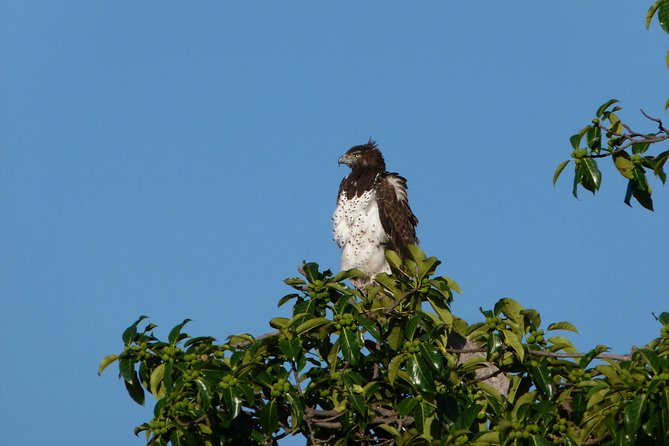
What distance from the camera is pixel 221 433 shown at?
Result: 7410 millimetres

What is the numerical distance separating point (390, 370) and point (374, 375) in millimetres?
568

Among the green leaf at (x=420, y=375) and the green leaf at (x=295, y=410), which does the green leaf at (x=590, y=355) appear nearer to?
the green leaf at (x=420, y=375)

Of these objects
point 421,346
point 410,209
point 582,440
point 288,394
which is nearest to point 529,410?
point 582,440

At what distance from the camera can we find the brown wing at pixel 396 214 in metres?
12.0

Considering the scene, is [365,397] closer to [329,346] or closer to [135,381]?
[329,346]

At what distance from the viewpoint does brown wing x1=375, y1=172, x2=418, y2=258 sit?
11977mm

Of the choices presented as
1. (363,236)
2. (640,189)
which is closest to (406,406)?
(640,189)

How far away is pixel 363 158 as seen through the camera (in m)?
12.8

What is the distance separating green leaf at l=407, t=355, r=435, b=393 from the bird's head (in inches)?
235

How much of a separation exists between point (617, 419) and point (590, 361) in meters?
0.60

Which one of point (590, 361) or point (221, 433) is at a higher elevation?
point (221, 433)

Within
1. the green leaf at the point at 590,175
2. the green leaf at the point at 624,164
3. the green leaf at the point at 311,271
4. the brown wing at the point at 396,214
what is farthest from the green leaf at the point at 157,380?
the brown wing at the point at 396,214

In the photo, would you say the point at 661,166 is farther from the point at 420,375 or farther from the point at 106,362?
the point at 106,362

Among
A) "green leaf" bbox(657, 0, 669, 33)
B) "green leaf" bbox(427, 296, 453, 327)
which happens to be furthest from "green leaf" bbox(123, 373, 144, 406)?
"green leaf" bbox(657, 0, 669, 33)
